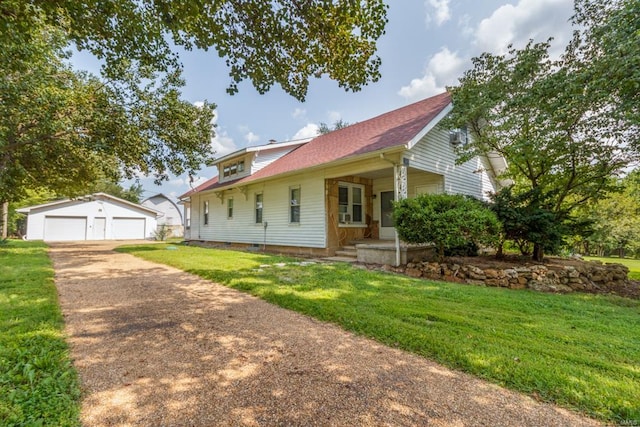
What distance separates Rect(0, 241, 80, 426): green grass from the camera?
5.97 feet

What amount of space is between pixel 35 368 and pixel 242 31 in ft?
14.2

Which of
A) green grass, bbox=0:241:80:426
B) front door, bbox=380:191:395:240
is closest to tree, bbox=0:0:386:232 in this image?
green grass, bbox=0:241:80:426

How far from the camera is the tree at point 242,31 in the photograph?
3.70 metres

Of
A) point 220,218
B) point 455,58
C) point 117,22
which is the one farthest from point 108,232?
point 455,58

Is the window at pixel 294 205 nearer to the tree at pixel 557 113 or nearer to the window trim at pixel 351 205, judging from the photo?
the window trim at pixel 351 205

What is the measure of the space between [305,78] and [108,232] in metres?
27.7

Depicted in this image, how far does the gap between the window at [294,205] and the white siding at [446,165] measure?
4444 millimetres

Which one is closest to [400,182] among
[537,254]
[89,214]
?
[537,254]

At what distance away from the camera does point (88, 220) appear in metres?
24.8

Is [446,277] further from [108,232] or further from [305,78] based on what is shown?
[108,232]

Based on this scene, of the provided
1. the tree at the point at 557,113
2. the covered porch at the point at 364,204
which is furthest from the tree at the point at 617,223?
the covered porch at the point at 364,204

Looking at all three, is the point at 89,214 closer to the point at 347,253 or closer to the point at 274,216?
the point at 274,216

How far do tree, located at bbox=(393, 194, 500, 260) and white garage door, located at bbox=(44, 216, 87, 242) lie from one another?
27.7 metres

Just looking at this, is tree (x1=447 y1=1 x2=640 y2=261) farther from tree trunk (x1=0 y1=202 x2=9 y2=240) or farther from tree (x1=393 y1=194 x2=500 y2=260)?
tree trunk (x1=0 y1=202 x2=9 y2=240)
